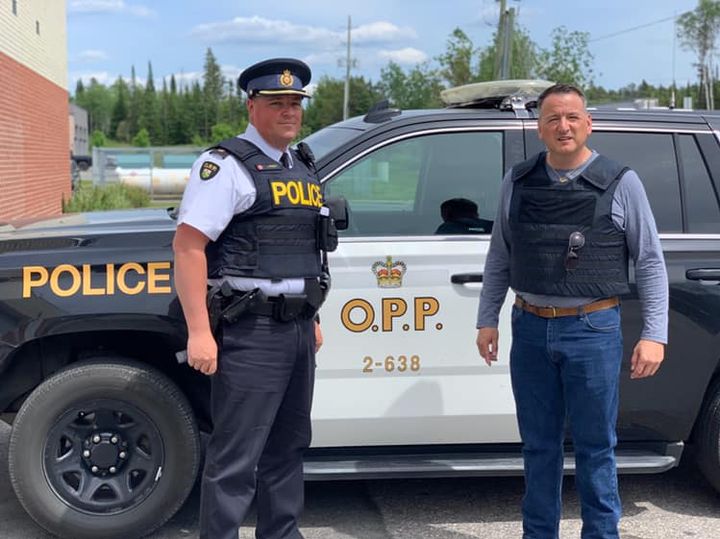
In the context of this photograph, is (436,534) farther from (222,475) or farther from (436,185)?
(436,185)

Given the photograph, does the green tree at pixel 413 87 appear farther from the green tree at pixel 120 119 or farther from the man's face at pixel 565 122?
the green tree at pixel 120 119

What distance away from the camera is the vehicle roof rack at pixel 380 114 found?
3953 mm

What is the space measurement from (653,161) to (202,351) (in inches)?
90.3

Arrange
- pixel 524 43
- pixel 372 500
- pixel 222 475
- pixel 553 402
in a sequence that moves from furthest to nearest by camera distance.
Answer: pixel 524 43 < pixel 372 500 < pixel 553 402 < pixel 222 475

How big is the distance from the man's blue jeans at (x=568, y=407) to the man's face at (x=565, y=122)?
1.99 ft

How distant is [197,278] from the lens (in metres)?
2.77

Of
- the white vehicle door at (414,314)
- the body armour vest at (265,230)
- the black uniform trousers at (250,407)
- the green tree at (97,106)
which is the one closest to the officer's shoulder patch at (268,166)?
the body armour vest at (265,230)

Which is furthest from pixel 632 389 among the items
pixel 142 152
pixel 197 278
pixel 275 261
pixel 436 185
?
pixel 142 152

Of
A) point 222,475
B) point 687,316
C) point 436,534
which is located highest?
point 687,316

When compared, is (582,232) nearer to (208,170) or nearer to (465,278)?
(465,278)

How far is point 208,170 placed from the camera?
2.79 m

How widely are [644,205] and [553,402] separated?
0.80 m

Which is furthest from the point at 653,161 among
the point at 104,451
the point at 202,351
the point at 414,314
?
the point at 104,451

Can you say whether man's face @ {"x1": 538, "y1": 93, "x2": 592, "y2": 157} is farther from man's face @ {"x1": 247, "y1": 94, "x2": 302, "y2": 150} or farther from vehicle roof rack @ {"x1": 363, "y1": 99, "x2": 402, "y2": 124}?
vehicle roof rack @ {"x1": 363, "y1": 99, "x2": 402, "y2": 124}
